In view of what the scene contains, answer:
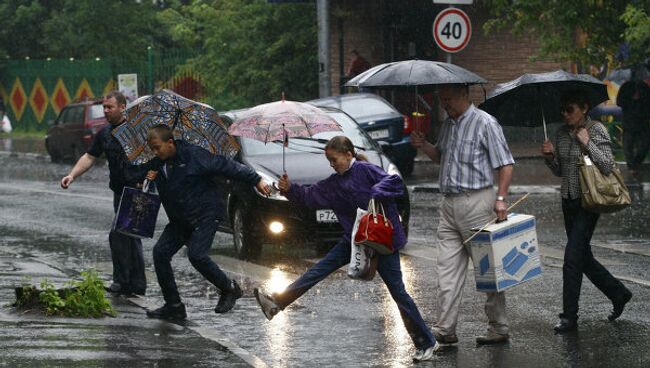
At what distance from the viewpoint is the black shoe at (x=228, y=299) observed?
1029cm

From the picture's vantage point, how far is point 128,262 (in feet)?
38.0

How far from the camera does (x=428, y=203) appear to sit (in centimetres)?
1962

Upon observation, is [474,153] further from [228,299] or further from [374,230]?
[228,299]

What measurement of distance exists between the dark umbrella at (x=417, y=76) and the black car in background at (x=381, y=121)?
43.0ft

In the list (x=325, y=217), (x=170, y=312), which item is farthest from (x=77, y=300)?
(x=325, y=217)

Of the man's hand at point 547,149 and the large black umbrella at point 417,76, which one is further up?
the large black umbrella at point 417,76

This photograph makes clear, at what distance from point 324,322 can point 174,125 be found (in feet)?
6.04

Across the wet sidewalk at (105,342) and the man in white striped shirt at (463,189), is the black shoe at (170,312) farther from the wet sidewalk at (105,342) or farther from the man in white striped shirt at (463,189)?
the man in white striped shirt at (463,189)

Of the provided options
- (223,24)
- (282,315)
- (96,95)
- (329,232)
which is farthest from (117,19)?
(282,315)

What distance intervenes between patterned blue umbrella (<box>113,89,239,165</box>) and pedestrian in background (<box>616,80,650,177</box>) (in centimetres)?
1393

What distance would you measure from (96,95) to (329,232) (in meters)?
31.0

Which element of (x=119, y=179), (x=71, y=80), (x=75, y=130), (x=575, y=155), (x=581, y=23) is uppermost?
(x=581, y=23)

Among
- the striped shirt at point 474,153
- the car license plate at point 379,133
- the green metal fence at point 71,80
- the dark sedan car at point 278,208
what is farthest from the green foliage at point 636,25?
the green metal fence at point 71,80

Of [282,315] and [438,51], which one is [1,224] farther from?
[438,51]
